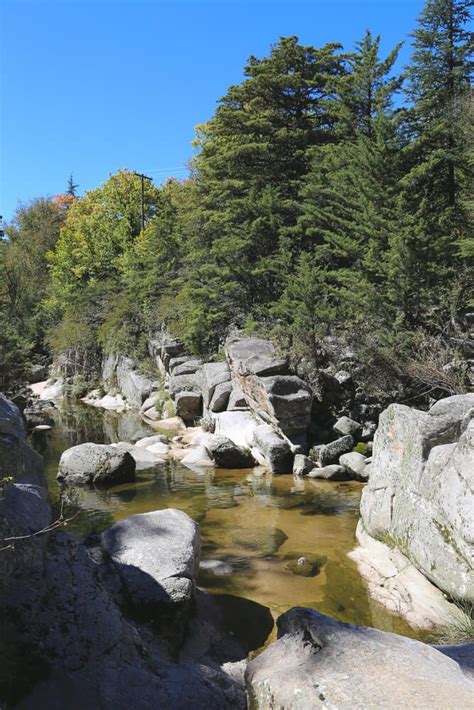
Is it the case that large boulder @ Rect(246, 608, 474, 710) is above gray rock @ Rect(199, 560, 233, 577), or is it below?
above

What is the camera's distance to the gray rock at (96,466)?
40.8 ft

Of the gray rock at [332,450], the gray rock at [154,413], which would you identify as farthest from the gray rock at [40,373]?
the gray rock at [332,450]

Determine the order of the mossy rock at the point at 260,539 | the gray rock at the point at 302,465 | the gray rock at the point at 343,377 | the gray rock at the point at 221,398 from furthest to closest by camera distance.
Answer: the gray rock at the point at 221,398 < the gray rock at the point at 343,377 < the gray rock at the point at 302,465 < the mossy rock at the point at 260,539

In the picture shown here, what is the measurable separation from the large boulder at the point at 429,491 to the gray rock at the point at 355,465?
367 centimetres

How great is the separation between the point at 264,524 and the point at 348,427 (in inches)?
218

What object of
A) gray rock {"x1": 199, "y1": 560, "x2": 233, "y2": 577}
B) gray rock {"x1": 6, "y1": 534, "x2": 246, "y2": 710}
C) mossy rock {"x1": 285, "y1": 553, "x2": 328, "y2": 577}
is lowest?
mossy rock {"x1": 285, "y1": 553, "x2": 328, "y2": 577}

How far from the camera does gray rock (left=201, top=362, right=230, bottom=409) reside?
59.0 ft

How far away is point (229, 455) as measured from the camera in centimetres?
1422

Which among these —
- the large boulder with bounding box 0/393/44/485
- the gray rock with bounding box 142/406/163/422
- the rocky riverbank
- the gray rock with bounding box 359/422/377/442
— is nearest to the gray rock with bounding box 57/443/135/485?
the gray rock with bounding box 359/422/377/442

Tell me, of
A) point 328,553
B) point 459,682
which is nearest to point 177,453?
point 328,553

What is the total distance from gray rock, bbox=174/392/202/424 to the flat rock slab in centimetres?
1330

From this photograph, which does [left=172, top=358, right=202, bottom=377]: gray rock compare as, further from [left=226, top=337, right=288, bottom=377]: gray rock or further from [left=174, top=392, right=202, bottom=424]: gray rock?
[left=226, top=337, right=288, bottom=377]: gray rock

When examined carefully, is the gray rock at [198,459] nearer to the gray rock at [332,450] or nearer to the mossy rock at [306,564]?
the gray rock at [332,450]

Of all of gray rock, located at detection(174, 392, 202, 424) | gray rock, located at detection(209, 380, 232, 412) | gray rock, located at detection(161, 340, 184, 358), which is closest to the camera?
gray rock, located at detection(209, 380, 232, 412)
